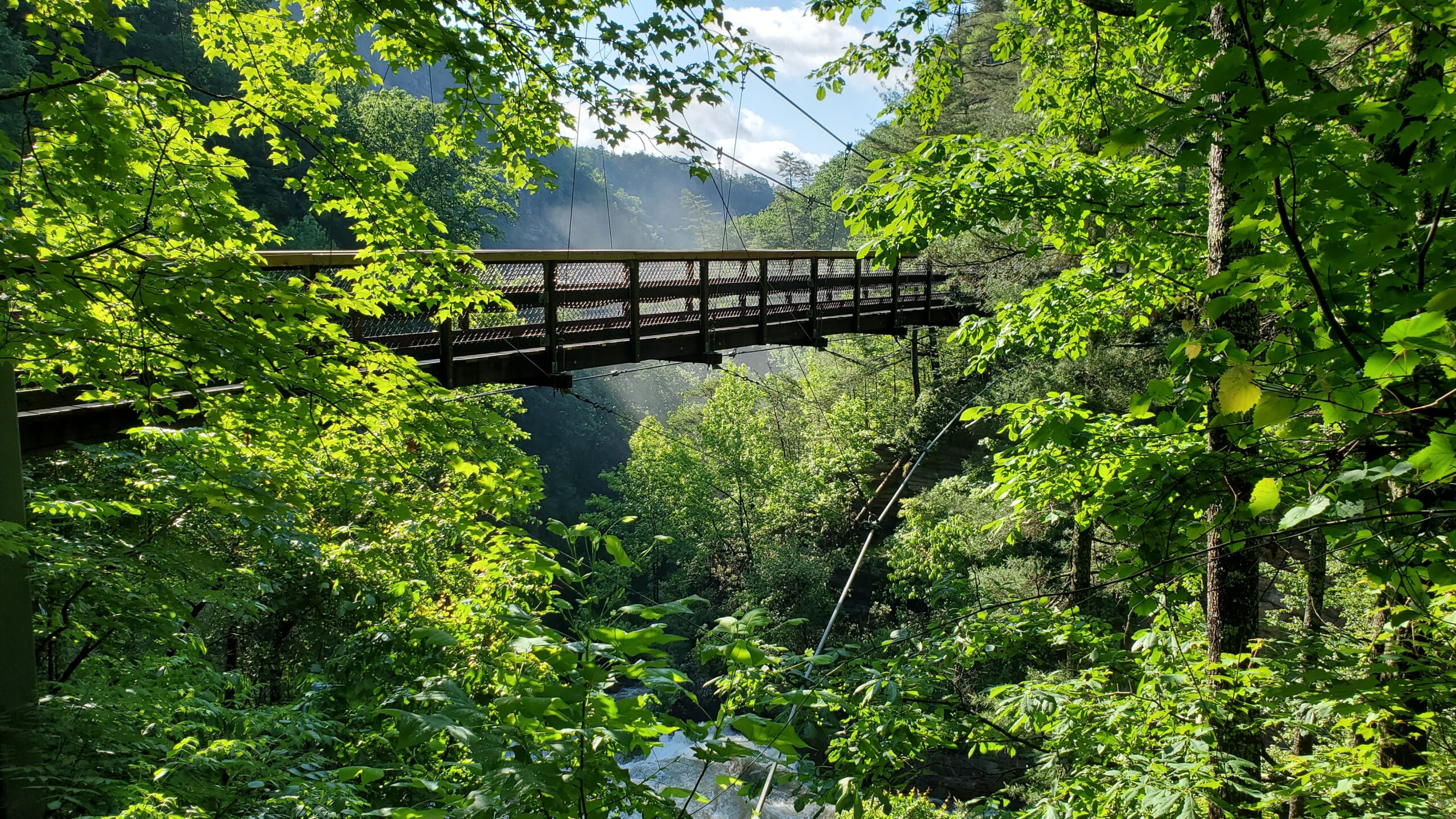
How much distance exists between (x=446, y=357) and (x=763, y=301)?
3.79m

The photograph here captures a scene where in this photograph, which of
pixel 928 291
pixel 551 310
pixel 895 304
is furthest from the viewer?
pixel 928 291

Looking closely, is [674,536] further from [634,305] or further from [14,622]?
[634,305]

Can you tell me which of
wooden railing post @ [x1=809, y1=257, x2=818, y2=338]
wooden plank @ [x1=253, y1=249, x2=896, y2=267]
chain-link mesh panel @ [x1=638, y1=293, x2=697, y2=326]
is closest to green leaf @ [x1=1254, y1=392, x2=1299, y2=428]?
wooden plank @ [x1=253, y1=249, x2=896, y2=267]

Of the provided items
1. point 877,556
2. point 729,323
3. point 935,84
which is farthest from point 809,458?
point 935,84

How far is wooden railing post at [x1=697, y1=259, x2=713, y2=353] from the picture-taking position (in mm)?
7238

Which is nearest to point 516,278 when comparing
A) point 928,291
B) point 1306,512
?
point 1306,512

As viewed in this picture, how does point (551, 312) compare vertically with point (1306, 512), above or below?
above

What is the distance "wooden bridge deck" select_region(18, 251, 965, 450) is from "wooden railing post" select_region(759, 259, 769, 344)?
0.05ft

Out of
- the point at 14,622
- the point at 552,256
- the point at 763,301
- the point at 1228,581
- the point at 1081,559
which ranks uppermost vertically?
the point at 552,256

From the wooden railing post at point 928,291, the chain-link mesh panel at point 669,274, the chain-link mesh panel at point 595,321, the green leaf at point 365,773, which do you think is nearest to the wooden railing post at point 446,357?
the chain-link mesh panel at point 595,321

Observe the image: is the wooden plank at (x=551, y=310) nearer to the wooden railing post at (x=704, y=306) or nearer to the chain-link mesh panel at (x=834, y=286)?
the wooden railing post at (x=704, y=306)

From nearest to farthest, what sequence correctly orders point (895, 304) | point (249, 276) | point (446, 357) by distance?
point (249, 276)
point (446, 357)
point (895, 304)

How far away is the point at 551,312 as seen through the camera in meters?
5.86

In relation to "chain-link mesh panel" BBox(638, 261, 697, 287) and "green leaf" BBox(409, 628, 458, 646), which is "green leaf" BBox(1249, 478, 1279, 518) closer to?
"green leaf" BBox(409, 628, 458, 646)
